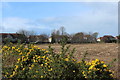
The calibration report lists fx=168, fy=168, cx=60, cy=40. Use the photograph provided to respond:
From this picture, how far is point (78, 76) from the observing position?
3.25 m

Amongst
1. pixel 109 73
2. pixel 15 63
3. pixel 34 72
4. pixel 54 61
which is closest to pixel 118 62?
pixel 109 73

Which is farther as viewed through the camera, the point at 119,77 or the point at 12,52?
the point at 12,52

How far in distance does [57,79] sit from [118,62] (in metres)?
2.07

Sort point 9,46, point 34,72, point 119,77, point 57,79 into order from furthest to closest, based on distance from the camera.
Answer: point 9,46, point 119,77, point 34,72, point 57,79

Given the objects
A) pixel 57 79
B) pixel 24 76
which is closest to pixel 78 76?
pixel 57 79

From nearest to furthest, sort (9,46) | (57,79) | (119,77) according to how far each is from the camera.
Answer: (57,79), (119,77), (9,46)

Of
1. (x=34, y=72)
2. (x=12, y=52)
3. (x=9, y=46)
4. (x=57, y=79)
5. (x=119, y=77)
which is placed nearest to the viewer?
(x=57, y=79)

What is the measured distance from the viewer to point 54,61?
3.19 metres

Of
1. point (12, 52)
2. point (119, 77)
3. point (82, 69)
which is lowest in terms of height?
point (119, 77)

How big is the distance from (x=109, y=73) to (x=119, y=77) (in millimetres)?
526

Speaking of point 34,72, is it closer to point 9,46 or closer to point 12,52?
point 12,52

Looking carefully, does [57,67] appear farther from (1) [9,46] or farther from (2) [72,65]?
(1) [9,46]

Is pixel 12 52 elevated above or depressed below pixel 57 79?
above

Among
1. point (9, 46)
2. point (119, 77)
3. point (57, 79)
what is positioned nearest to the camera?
point (57, 79)
